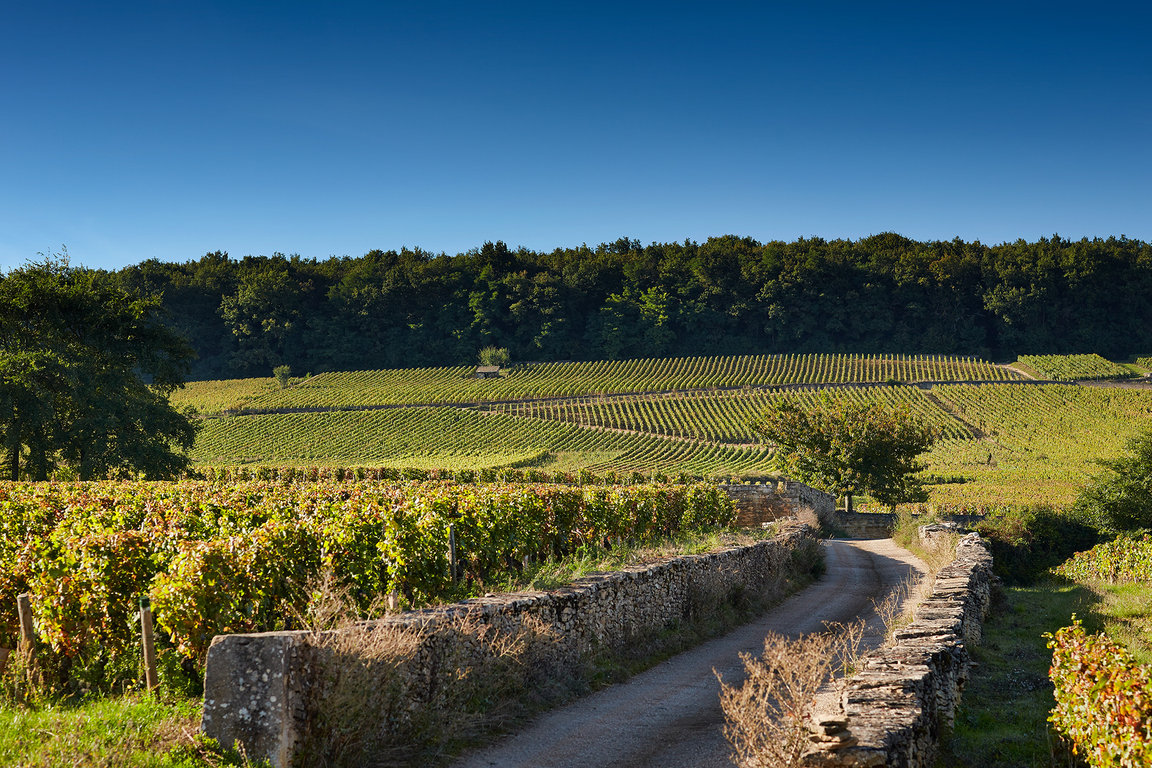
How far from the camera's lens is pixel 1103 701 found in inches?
220

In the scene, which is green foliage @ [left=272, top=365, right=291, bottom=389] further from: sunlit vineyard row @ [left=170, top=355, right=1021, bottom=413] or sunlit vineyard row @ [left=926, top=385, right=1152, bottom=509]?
sunlit vineyard row @ [left=926, top=385, right=1152, bottom=509]

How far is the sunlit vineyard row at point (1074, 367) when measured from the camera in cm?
9381

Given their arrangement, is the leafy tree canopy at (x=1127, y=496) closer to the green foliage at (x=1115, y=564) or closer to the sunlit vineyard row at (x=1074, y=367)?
the green foliage at (x=1115, y=564)

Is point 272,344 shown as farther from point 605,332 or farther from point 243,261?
point 605,332

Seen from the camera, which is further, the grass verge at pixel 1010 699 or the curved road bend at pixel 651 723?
the curved road bend at pixel 651 723

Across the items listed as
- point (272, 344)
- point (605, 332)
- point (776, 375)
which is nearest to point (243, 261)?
point (272, 344)

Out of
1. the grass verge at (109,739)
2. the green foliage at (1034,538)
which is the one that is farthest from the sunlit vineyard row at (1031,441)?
the grass verge at (109,739)

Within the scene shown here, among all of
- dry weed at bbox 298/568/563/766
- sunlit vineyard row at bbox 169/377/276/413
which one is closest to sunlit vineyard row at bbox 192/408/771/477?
sunlit vineyard row at bbox 169/377/276/413

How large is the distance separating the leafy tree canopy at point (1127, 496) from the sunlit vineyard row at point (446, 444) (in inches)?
1014

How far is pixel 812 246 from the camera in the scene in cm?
12825

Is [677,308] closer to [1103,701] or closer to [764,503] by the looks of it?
[764,503]

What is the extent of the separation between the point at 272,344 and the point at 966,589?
11237 cm

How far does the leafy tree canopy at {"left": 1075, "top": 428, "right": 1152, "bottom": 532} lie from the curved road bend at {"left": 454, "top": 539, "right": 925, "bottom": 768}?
21.2 meters

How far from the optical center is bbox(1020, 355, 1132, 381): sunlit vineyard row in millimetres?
93812
